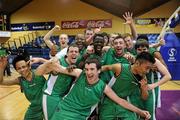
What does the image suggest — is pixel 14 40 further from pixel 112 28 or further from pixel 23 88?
pixel 23 88

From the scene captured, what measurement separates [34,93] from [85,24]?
716 inches

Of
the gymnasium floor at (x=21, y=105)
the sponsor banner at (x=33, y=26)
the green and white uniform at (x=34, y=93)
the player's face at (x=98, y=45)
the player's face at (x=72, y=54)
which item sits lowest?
the gymnasium floor at (x=21, y=105)

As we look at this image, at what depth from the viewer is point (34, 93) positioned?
14.1 ft

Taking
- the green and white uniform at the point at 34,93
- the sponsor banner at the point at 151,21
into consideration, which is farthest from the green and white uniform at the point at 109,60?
the sponsor banner at the point at 151,21

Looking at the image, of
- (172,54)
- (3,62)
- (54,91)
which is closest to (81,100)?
(54,91)

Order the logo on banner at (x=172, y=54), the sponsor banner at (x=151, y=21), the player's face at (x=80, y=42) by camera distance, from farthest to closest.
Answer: the sponsor banner at (x=151, y=21)
the logo on banner at (x=172, y=54)
the player's face at (x=80, y=42)

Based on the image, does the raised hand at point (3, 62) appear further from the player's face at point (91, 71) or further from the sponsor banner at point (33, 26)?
the sponsor banner at point (33, 26)

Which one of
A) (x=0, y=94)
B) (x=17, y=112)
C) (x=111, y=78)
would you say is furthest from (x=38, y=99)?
(x=0, y=94)

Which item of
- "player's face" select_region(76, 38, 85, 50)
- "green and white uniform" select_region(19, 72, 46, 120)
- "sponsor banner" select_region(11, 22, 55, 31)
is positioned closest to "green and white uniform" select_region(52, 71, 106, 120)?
"green and white uniform" select_region(19, 72, 46, 120)

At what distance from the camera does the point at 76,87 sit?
3.64 metres

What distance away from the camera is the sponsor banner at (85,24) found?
71.8 feet

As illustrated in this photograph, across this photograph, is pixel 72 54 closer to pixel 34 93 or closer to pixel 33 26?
pixel 34 93

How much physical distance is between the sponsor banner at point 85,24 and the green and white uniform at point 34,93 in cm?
1773

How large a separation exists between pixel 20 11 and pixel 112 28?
24.3 ft
